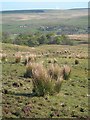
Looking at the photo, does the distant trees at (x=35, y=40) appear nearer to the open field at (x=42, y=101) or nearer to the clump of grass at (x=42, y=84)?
the open field at (x=42, y=101)

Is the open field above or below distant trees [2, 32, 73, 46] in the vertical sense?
above

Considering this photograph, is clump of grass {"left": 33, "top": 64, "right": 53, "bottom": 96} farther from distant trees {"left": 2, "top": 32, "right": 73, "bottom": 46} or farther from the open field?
distant trees {"left": 2, "top": 32, "right": 73, "bottom": 46}

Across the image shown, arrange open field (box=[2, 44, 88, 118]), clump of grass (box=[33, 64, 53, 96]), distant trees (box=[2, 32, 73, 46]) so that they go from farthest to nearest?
distant trees (box=[2, 32, 73, 46])
clump of grass (box=[33, 64, 53, 96])
open field (box=[2, 44, 88, 118])

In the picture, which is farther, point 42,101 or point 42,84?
point 42,84

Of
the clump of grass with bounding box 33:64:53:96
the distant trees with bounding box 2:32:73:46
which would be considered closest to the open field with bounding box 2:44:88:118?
the clump of grass with bounding box 33:64:53:96

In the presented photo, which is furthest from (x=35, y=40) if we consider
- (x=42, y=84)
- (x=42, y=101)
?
(x=42, y=101)

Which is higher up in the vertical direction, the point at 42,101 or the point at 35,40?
the point at 42,101

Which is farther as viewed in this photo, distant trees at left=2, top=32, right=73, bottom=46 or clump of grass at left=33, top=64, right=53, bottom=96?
distant trees at left=2, top=32, right=73, bottom=46

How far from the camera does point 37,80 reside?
13.5m

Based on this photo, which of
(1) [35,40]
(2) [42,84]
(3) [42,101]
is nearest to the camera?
(3) [42,101]

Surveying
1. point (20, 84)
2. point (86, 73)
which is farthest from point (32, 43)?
point (20, 84)

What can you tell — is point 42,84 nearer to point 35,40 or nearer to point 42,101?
point 42,101

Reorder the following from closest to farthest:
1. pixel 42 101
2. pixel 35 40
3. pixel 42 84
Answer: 1. pixel 42 101
2. pixel 42 84
3. pixel 35 40

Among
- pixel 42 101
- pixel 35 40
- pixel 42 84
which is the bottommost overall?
pixel 35 40
